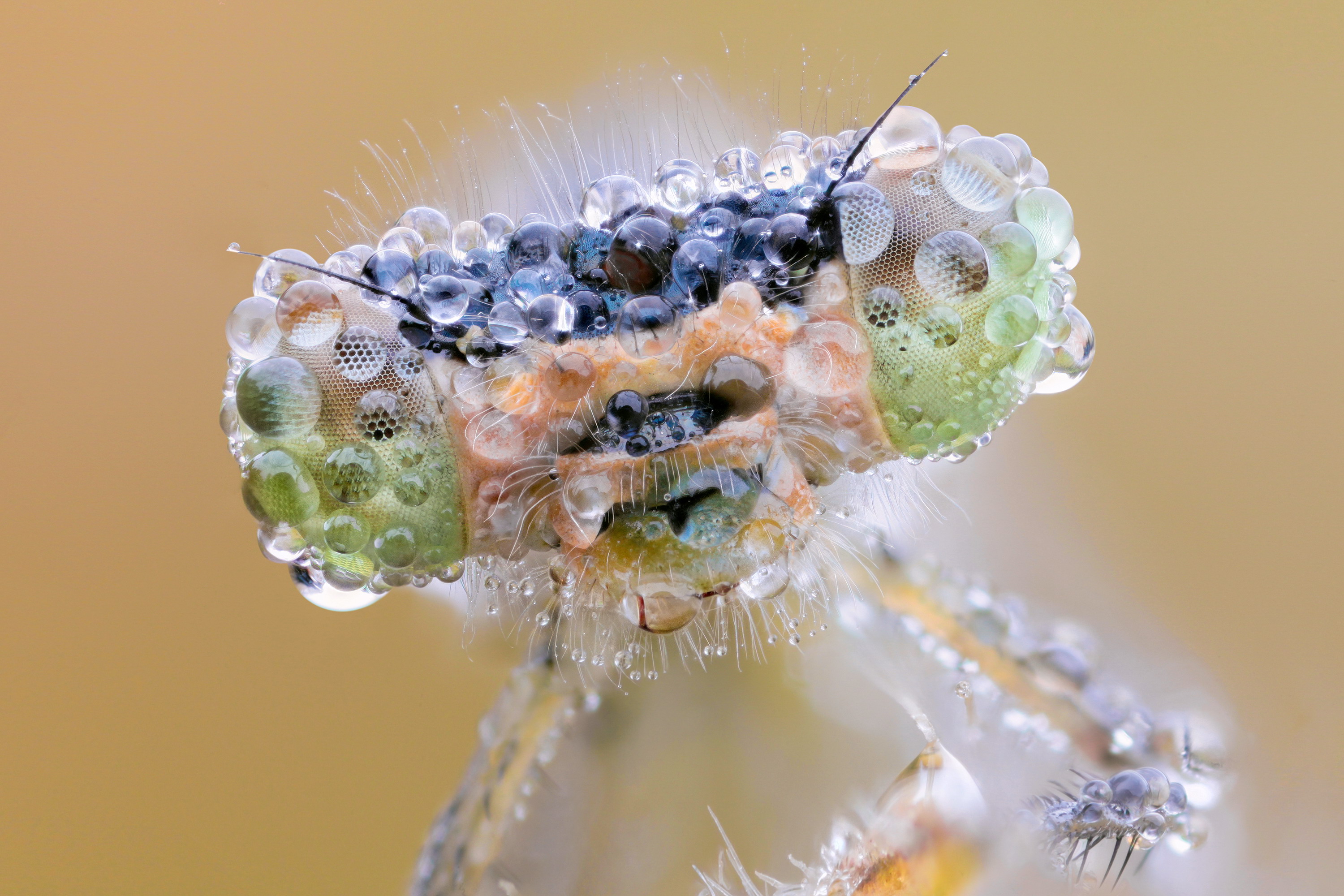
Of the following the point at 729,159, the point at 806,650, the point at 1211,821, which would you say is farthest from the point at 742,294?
the point at 1211,821

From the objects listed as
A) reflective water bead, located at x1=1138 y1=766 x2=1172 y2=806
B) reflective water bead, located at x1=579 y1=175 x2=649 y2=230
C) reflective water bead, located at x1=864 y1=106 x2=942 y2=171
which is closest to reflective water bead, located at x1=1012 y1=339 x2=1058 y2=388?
reflective water bead, located at x1=864 y1=106 x2=942 y2=171

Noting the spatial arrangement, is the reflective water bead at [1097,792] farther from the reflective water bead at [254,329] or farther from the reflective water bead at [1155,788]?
the reflective water bead at [254,329]

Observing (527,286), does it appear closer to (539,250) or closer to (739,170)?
(539,250)

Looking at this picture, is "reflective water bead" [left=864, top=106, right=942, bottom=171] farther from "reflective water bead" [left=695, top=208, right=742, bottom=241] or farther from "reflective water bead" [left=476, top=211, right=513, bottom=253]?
"reflective water bead" [left=476, top=211, right=513, bottom=253]

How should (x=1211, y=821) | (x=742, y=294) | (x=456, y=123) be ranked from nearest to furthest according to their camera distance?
(x=742, y=294) < (x=1211, y=821) < (x=456, y=123)

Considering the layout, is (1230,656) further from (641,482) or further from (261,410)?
(261,410)
